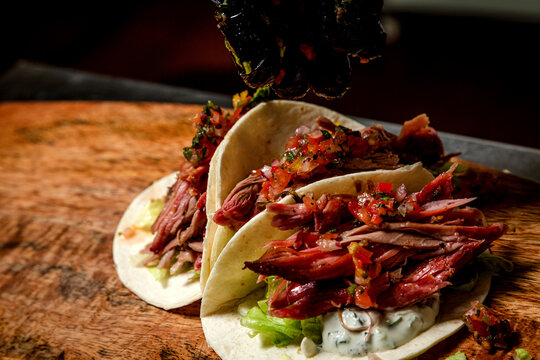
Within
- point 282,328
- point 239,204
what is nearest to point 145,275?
point 239,204

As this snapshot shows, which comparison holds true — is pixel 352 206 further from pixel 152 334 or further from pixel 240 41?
pixel 152 334

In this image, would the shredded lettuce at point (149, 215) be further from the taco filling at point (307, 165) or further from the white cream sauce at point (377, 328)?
the white cream sauce at point (377, 328)

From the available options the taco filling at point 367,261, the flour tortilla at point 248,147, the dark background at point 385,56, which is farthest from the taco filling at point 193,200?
the dark background at point 385,56

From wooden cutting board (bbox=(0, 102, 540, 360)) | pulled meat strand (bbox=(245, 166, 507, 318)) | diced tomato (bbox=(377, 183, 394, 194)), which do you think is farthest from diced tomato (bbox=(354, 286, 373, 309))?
diced tomato (bbox=(377, 183, 394, 194))

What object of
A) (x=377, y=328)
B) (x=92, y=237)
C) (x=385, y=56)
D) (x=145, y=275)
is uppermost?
(x=377, y=328)

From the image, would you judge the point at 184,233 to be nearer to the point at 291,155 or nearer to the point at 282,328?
the point at 291,155
